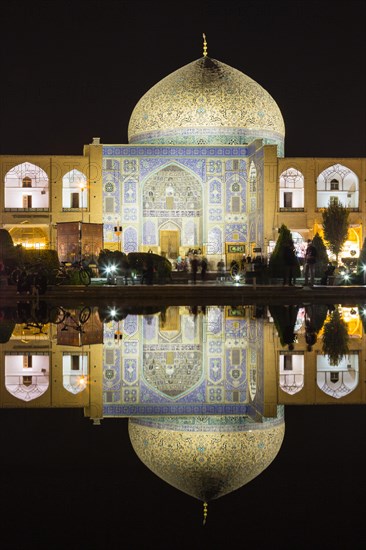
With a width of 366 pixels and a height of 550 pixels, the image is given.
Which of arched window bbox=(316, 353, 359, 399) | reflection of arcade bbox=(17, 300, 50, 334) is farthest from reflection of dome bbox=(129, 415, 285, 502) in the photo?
reflection of arcade bbox=(17, 300, 50, 334)

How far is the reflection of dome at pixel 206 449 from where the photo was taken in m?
2.31

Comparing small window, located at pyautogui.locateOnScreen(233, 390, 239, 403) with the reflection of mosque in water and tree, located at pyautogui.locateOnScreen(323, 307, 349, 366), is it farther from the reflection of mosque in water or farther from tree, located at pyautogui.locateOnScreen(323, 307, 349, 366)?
tree, located at pyautogui.locateOnScreen(323, 307, 349, 366)

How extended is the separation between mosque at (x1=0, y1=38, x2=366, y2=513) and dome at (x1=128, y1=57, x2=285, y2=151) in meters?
0.03

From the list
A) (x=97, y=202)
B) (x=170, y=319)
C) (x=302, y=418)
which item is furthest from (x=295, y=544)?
(x=97, y=202)

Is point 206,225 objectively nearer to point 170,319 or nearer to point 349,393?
point 170,319

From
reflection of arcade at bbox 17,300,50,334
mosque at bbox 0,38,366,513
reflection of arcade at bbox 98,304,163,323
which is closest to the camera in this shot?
reflection of arcade at bbox 17,300,50,334

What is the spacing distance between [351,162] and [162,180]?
18.1ft

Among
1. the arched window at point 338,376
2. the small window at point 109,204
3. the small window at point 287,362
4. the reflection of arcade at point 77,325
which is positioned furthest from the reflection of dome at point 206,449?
the small window at point 109,204

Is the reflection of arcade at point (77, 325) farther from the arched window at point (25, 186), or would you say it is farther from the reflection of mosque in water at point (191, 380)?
the arched window at point (25, 186)

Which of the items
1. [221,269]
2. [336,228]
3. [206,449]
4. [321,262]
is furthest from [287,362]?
[221,269]

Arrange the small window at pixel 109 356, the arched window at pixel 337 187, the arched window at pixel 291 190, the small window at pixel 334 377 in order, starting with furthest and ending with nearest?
the arched window at pixel 337 187 < the arched window at pixel 291 190 < the small window at pixel 109 356 < the small window at pixel 334 377

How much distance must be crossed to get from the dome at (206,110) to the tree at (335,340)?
56.9ft

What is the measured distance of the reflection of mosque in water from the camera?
262 centimetres

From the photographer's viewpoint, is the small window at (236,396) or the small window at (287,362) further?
the small window at (287,362)
